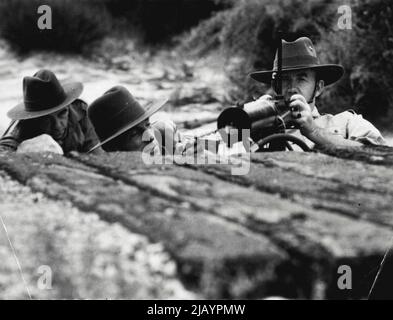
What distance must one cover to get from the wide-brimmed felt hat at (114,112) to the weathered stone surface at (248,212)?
4.02 ft

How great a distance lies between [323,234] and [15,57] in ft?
26.8

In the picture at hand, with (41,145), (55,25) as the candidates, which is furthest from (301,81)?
(55,25)

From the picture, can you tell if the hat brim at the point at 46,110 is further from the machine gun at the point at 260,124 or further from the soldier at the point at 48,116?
the machine gun at the point at 260,124

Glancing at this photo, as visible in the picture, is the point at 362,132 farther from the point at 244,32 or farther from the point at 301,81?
the point at 244,32

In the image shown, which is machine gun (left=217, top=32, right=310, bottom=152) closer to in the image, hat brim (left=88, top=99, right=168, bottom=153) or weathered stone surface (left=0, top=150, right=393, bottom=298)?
weathered stone surface (left=0, top=150, right=393, bottom=298)

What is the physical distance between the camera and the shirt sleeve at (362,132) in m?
2.63

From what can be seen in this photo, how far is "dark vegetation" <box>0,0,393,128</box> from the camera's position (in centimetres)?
576

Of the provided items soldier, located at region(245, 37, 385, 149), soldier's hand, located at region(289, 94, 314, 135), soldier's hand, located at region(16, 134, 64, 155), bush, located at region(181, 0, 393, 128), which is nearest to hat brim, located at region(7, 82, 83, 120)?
soldier's hand, located at region(16, 134, 64, 155)

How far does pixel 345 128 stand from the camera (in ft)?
9.34

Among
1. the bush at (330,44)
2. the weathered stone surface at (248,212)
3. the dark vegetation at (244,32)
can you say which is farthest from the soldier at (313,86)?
the bush at (330,44)

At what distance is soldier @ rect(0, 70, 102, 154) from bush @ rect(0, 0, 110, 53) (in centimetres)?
566

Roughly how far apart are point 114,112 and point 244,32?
14.3ft

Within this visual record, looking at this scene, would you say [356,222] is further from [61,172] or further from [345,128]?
[345,128]

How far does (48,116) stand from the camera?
2.85 meters
